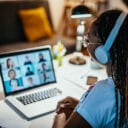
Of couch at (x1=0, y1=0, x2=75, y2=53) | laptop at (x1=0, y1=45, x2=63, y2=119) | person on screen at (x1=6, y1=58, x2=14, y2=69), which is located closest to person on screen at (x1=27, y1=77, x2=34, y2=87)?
laptop at (x1=0, y1=45, x2=63, y2=119)

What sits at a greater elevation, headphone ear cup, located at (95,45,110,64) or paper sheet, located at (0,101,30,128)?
headphone ear cup, located at (95,45,110,64)

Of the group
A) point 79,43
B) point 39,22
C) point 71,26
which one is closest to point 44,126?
point 79,43

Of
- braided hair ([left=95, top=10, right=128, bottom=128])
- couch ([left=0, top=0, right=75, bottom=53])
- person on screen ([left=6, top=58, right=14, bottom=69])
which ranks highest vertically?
braided hair ([left=95, top=10, right=128, bottom=128])

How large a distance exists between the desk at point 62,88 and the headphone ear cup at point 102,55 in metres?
0.39

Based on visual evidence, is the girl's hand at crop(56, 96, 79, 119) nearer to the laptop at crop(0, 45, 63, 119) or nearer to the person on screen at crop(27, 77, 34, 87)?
the laptop at crop(0, 45, 63, 119)

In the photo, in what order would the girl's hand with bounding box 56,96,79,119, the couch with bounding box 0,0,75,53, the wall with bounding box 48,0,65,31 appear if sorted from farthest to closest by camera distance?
1. the wall with bounding box 48,0,65,31
2. the couch with bounding box 0,0,75,53
3. the girl's hand with bounding box 56,96,79,119

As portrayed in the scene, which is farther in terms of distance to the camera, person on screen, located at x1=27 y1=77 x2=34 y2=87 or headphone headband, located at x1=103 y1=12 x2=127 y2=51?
person on screen, located at x1=27 y1=77 x2=34 y2=87

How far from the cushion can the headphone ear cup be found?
255cm

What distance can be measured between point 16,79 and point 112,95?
67cm

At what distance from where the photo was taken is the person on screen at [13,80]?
1.53 m

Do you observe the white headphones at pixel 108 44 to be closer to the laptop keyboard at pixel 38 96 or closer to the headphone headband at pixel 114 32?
the headphone headband at pixel 114 32

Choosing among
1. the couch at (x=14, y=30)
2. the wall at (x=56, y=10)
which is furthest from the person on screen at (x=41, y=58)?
the wall at (x=56, y=10)

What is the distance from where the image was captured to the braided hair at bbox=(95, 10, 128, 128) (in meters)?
1.05

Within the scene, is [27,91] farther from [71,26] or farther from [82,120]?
[71,26]
